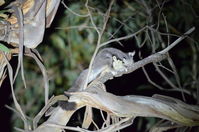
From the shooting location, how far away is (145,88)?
2.33 meters

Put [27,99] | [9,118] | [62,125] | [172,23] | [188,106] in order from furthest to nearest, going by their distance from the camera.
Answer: [172,23] → [27,99] → [9,118] → [188,106] → [62,125]

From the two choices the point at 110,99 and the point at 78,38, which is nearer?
the point at 110,99

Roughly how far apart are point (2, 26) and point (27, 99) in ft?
4.59

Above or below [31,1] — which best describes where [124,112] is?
below

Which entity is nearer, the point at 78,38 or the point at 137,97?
the point at 137,97

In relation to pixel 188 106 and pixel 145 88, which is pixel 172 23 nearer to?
pixel 145 88

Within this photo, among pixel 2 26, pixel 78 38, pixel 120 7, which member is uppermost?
pixel 2 26

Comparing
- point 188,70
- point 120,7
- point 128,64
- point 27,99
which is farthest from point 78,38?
point 128,64

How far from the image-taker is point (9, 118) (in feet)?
6.41

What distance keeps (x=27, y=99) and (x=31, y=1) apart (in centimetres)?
141

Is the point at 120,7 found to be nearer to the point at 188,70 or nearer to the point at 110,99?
the point at 188,70

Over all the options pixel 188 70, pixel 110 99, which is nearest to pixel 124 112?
pixel 110 99

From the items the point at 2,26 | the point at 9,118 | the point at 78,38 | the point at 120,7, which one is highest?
the point at 2,26

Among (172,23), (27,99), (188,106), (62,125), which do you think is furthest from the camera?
(172,23)
